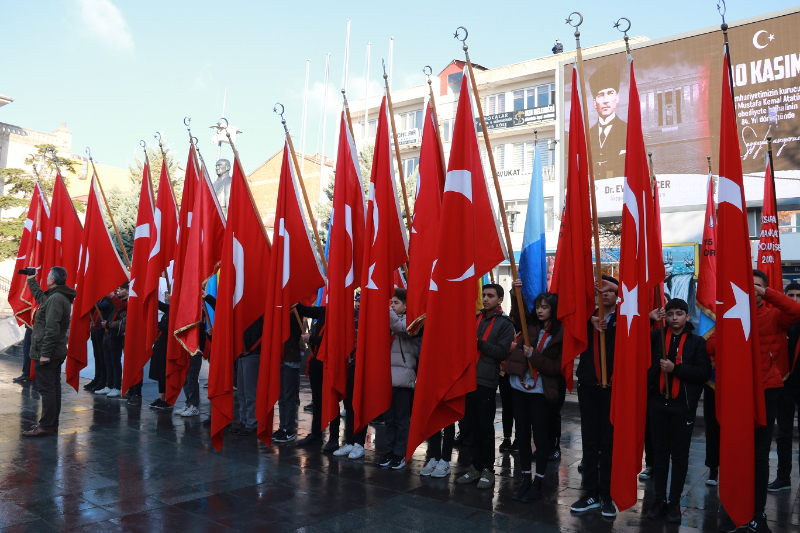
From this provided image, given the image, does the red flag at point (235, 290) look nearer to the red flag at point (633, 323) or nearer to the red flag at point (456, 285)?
the red flag at point (456, 285)

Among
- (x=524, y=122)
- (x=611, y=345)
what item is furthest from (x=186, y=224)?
(x=524, y=122)

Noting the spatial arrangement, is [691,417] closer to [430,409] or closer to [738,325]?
[738,325]

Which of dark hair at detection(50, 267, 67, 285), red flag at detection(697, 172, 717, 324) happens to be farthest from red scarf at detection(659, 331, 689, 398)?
dark hair at detection(50, 267, 67, 285)

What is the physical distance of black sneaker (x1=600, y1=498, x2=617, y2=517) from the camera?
219 inches

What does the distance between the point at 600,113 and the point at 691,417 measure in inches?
790

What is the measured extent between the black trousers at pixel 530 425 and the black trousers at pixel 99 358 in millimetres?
9078

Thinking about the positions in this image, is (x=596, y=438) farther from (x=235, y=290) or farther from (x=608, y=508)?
(x=235, y=290)

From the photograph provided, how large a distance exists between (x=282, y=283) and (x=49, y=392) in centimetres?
342

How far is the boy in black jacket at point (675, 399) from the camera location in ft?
18.2

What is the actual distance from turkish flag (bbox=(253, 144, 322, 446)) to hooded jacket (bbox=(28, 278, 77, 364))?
2728 mm

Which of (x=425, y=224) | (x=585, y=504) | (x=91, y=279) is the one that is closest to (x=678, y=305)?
(x=585, y=504)

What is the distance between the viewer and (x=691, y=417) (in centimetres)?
557

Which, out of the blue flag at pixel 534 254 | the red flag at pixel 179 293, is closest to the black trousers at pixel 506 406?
the blue flag at pixel 534 254

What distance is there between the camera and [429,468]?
271 inches
